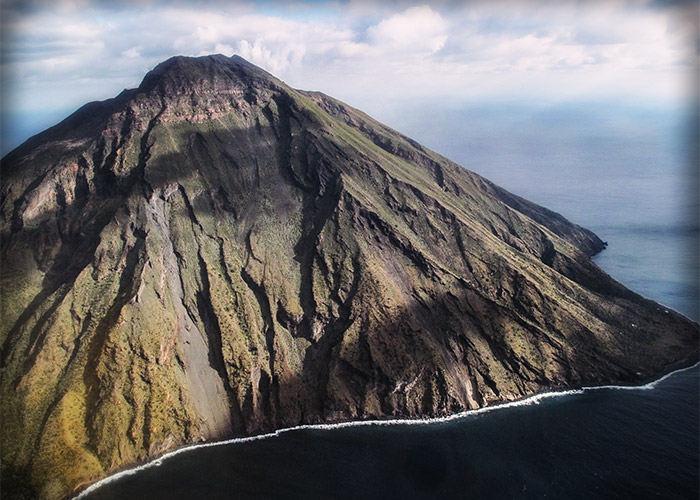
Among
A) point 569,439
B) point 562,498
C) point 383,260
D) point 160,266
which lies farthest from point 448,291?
point 160,266

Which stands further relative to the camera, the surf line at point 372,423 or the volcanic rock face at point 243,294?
the volcanic rock face at point 243,294

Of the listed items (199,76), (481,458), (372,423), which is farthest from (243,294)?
(199,76)

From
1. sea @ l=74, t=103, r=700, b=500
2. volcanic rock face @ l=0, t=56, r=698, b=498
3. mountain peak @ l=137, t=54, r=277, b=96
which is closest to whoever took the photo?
→ sea @ l=74, t=103, r=700, b=500

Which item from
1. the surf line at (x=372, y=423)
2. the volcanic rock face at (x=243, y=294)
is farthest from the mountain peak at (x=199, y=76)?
the surf line at (x=372, y=423)

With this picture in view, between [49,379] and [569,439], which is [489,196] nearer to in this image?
[569,439]

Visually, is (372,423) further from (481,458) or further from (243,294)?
(243,294)

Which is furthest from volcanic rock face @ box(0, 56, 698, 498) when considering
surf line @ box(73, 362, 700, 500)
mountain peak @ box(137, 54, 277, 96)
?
surf line @ box(73, 362, 700, 500)

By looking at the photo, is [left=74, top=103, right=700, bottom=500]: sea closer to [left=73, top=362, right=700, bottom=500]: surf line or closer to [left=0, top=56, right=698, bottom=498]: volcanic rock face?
[left=73, top=362, right=700, bottom=500]: surf line

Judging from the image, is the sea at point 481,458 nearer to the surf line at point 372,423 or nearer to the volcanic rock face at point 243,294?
the surf line at point 372,423

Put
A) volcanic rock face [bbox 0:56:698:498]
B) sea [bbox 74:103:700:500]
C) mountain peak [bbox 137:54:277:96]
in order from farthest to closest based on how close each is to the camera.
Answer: mountain peak [bbox 137:54:277:96], volcanic rock face [bbox 0:56:698:498], sea [bbox 74:103:700:500]
